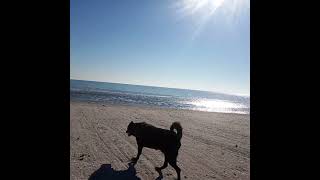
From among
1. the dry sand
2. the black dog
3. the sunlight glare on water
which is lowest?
the sunlight glare on water

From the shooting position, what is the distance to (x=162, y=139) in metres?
6.76

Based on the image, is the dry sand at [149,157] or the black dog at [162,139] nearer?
the black dog at [162,139]

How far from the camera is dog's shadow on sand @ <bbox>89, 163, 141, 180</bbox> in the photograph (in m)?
6.14

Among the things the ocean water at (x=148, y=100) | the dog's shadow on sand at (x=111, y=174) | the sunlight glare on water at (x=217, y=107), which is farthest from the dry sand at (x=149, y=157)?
the sunlight glare on water at (x=217, y=107)

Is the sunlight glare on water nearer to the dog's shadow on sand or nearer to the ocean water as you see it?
the ocean water

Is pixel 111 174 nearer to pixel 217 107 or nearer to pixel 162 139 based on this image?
pixel 162 139

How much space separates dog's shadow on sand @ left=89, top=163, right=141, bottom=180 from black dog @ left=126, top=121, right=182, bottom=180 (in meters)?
0.60

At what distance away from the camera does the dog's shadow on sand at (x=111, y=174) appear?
6.14 meters

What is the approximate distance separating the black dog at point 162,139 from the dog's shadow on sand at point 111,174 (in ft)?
1.98

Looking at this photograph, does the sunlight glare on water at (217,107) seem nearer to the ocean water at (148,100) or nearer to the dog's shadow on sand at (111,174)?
the ocean water at (148,100)

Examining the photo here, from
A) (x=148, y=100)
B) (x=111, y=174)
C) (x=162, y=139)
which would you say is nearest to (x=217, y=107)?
(x=148, y=100)

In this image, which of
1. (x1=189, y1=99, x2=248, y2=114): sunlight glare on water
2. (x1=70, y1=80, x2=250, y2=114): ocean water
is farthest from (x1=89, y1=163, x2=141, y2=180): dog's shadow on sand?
(x1=189, y1=99, x2=248, y2=114): sunlight glare on water
